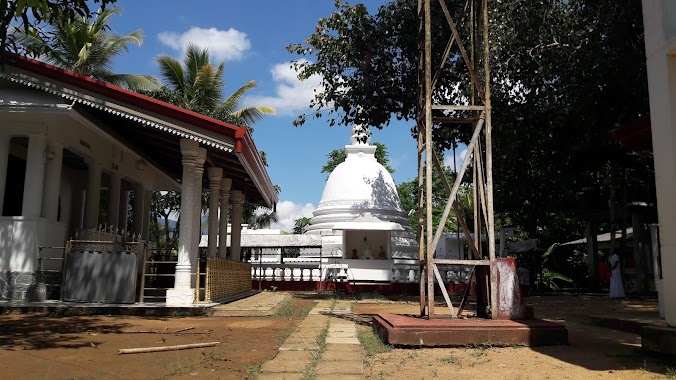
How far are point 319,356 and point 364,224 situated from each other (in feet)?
49.6

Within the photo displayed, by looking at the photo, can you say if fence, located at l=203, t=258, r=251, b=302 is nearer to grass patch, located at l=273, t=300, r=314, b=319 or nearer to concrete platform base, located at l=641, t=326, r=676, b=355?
grass patch, located at l=273, t=300, r=314, b=319

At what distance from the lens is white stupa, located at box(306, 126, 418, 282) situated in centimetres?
2033

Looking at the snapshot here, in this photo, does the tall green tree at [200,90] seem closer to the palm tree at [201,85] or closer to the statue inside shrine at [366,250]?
the palm tree at [201,85]

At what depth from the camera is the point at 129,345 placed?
654 cm

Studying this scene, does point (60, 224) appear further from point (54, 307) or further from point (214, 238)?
point (214, 238)

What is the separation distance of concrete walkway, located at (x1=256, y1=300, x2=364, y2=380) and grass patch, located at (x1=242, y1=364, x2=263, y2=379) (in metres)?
0.05

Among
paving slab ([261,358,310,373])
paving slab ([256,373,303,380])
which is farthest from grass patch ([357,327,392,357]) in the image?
paving slab ([256,373,303,380])

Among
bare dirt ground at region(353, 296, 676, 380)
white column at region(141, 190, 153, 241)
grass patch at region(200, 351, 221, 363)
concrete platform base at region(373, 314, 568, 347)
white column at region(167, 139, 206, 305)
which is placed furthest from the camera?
white column at region(141, 190, 153, 241)

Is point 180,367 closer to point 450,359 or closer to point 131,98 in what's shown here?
point 450,359

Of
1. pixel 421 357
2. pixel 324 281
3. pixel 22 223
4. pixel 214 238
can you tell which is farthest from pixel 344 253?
pixel 421 357

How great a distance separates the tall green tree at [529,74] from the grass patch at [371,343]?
357 inches

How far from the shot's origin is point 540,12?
1438 centimetres

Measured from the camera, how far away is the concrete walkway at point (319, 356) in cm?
459

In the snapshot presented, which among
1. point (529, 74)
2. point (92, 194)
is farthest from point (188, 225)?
point (529, 74)
